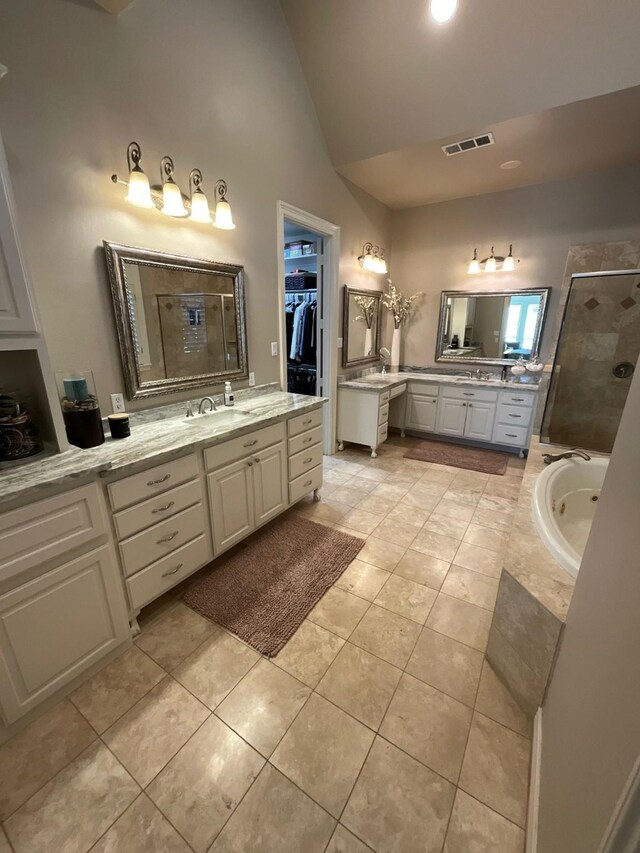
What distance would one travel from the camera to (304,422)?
255 cm

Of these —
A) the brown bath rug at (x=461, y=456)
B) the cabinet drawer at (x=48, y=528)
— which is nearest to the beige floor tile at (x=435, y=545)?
the brown bath rug at (x=461, y=456)

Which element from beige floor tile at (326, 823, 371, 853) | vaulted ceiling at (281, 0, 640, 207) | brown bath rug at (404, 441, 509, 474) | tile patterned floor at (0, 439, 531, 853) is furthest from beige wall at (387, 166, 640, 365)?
beige floor tile at (326, 823, 371, 853)

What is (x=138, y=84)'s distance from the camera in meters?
1.76

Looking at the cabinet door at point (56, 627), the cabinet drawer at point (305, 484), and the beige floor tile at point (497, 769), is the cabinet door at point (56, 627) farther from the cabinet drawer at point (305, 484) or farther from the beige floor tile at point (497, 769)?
the beige floor tile at point (497, 769)

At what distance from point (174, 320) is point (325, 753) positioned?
2.20 metres

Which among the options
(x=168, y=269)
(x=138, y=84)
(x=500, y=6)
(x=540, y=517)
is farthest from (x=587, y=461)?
(x=138, y=84)

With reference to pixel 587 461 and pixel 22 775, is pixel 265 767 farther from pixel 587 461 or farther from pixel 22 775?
pixel 587 461

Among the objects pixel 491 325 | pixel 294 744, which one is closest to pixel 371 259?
pixel 491 325

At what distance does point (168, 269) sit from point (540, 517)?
94.6 inches

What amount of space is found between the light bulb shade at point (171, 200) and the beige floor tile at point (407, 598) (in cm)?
235

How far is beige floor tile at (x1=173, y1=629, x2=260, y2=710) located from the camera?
143 centimetres

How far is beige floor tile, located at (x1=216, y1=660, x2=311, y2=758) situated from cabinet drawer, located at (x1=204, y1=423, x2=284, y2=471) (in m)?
0.99

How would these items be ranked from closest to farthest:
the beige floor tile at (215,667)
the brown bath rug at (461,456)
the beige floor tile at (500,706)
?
the beige floor tile at (500,706), the beige floor tile at (215,667), the brown bath rug at (461,456)

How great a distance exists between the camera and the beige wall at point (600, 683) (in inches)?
22.9
